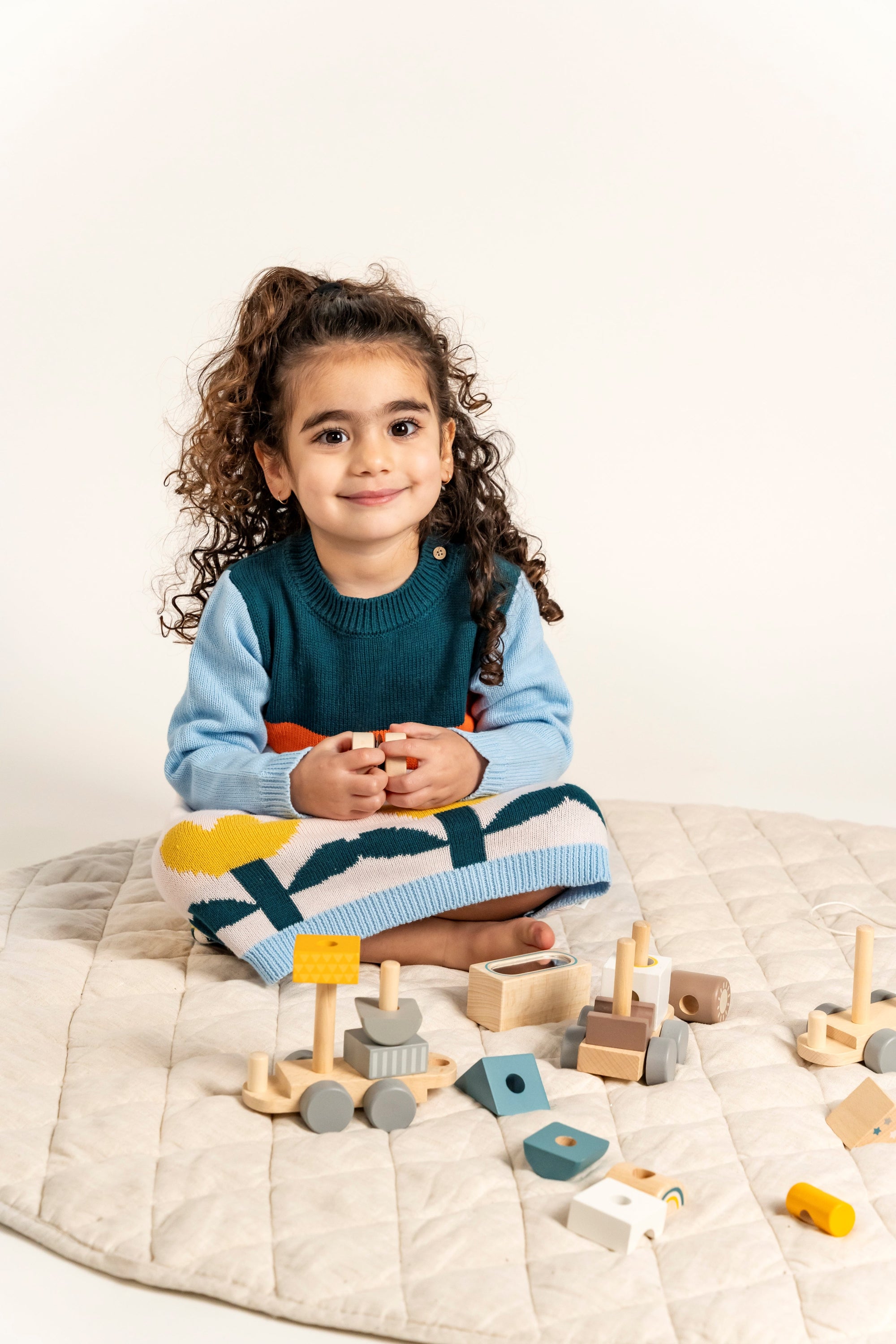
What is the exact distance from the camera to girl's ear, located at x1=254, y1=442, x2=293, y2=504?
201 centimetres

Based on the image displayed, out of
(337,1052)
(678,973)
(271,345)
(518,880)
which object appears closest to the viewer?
(337,1052)

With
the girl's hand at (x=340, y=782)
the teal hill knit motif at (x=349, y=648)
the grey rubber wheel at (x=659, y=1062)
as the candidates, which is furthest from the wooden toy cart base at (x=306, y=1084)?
the teal hill knit motif at (x=349, y=648)

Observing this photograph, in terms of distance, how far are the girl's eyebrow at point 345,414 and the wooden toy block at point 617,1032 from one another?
2.84 ft

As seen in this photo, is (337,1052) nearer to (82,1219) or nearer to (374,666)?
(82,1219)

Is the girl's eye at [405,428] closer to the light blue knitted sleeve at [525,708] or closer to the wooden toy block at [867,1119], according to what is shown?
the light blue knitted sleeve at [525,708]

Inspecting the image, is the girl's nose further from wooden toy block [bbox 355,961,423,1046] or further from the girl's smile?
wooden toy block [bbox 355,961,423,1046]

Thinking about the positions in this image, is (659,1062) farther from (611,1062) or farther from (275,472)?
(275,472)

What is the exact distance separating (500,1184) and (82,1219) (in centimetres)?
37

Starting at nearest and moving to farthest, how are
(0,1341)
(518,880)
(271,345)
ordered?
(0,1341), (518,880), (271,345)

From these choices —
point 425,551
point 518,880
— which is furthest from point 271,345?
point 518,880

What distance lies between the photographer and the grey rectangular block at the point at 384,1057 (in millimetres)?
1365

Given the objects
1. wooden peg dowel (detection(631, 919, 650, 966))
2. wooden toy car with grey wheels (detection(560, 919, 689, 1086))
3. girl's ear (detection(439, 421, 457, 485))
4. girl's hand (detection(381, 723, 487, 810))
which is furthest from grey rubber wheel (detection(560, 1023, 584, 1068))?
girl's ear (detection(439, 421, 457, 485))

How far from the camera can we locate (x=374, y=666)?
6.55ft

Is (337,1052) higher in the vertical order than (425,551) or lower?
lower
